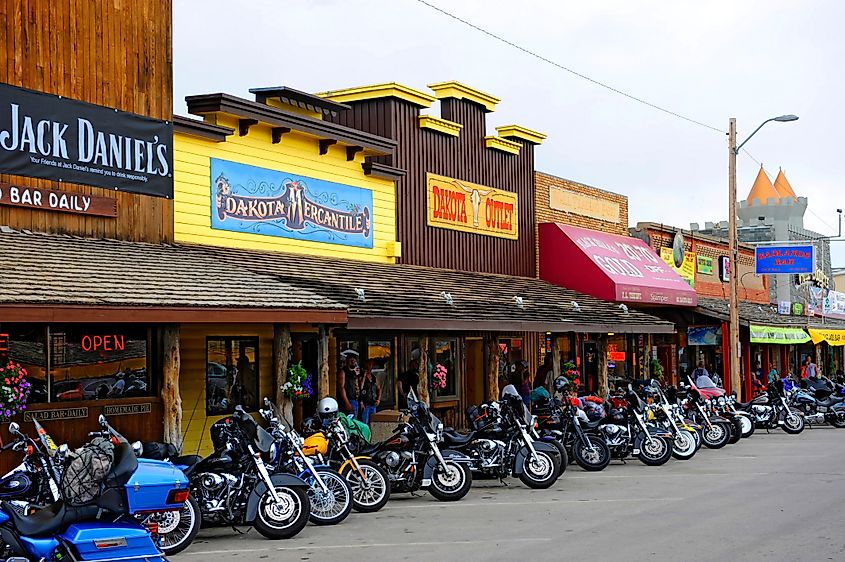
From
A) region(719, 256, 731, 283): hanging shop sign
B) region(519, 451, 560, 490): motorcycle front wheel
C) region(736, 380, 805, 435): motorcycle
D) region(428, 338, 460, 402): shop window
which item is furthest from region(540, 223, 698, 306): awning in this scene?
region(519, 451, 560, 490): motorcycle front wheel

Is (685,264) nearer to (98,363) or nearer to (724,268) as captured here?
(724,268)

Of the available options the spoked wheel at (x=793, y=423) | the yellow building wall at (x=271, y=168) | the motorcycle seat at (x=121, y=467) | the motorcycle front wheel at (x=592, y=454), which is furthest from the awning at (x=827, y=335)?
the motorcycle seat at (x=121, y=467)

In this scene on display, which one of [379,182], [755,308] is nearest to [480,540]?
[379,182]

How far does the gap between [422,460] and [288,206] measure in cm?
688

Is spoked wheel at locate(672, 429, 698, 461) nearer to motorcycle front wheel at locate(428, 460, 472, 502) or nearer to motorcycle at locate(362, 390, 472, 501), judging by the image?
motorcycle at locate(362, 390, 472, 501)

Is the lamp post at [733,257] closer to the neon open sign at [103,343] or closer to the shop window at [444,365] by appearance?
the shop window at [444,365]

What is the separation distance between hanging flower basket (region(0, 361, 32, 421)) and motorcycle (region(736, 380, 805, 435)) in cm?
1714

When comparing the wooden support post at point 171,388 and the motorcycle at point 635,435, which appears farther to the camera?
the motorcycle at point 635,435


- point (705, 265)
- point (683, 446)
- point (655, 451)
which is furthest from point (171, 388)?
point (705, 265)

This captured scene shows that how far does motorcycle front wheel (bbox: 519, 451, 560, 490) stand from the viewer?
53.1 feet

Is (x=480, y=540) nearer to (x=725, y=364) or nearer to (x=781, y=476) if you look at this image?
(x=781, y=476)

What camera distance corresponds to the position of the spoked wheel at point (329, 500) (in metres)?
13.0

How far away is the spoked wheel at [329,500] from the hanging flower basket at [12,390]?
3.71m

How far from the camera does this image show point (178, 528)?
37.2 feet
